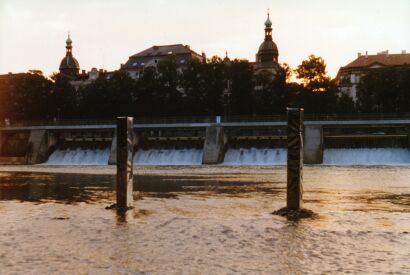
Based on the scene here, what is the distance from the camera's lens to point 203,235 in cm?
1507

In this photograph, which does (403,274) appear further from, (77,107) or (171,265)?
(77,107)

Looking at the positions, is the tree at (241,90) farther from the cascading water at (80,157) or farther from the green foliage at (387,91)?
the cascading water at (80,157)

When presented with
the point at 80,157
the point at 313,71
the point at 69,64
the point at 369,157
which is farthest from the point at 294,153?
the point at 69,64

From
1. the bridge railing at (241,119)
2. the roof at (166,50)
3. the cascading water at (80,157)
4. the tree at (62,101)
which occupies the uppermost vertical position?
the roof at (166,50)

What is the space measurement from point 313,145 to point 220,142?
1179 centimetres

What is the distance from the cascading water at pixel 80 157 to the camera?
71.0 metres

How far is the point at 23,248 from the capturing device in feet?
42.9

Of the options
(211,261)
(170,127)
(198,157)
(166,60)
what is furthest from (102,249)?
(166,60)

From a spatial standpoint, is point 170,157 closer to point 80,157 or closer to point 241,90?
point 80,157

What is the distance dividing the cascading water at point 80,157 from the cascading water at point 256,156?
55.7 ft

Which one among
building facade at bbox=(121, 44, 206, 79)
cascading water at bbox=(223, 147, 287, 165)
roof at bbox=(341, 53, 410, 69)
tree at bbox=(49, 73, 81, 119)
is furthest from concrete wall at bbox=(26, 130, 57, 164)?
roof at bbox=(341, 53, 410, 69)

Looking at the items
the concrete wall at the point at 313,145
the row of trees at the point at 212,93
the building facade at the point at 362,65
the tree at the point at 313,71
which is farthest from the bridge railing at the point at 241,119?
the building facade at the point at 362,65

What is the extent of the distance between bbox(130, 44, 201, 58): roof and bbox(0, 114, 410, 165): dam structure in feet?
173

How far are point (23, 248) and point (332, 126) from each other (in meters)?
58.2
